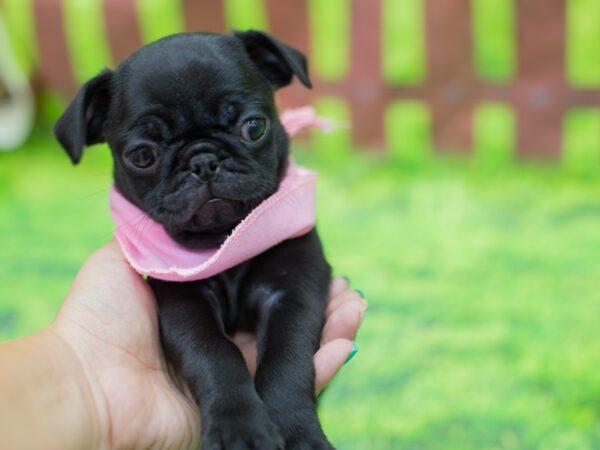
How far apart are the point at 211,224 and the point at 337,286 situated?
48 centimetres

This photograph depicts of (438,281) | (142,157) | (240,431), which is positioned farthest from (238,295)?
(438,281)

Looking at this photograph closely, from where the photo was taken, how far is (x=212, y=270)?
7.21ft

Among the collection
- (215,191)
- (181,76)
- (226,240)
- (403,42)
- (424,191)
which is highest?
(181,76)

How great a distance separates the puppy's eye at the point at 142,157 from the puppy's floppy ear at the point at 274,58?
490 mm

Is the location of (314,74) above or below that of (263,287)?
below

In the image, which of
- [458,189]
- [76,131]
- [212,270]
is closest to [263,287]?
[212,270]

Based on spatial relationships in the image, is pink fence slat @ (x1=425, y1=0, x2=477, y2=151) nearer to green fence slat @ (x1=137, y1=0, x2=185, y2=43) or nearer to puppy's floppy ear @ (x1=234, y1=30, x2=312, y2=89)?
green fence slat @ (x1=137, y1=0, x2=185, y2=43)

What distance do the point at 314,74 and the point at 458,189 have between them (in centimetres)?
128

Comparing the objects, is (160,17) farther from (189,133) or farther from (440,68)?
(189,133)

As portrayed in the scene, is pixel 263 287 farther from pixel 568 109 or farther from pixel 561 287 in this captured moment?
pixel 568 109

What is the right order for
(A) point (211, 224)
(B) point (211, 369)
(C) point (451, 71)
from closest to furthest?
(B) point (211, 369) < (A) point (211, 224) < (C) point (451, 71)

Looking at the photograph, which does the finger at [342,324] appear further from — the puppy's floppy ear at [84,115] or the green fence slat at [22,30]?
the green fence slat at [22,30]

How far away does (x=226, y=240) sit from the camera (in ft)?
7.14

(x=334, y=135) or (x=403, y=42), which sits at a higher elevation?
(x=403, y=42)
